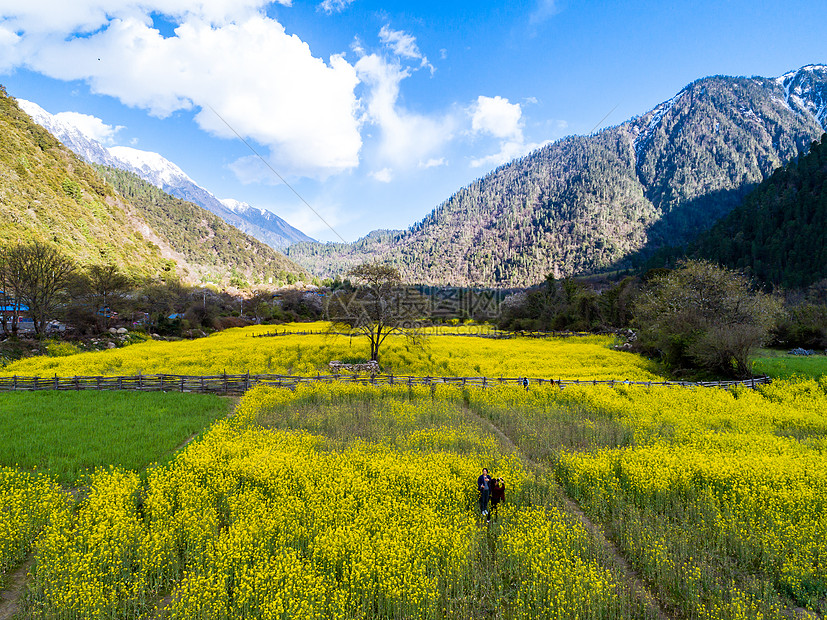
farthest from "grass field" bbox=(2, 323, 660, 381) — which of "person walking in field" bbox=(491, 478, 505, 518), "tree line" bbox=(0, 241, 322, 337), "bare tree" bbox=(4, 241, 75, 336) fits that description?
"person walking in field" bbox=(491, 478, 505, 518)

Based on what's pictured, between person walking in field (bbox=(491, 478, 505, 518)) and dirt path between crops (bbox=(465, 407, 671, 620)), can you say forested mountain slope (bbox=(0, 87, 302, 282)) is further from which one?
dirt path between crops (bbox=(465, 407, 671, 620))

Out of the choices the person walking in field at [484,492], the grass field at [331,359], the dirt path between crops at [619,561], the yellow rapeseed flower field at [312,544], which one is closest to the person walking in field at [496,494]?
the person walking in field at [484,492]

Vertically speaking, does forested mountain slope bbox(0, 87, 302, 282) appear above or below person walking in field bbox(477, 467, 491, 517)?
above

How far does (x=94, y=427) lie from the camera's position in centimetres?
1652

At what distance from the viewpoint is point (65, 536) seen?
8383mm

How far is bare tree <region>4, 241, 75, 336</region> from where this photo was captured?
127 ft

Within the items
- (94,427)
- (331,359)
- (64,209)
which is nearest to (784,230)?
(331,359)

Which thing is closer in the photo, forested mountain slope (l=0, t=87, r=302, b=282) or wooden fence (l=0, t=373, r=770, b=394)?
wooden fence (l=0, t=373, r=770, b=394)

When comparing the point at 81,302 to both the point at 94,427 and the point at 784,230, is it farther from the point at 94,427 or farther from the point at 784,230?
the point at 784,230

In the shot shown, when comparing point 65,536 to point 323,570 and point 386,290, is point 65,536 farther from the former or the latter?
point 386,290

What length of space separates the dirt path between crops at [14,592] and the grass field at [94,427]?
3.78 m

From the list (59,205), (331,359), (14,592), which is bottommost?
(14,592)

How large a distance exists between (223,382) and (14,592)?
59.3 feet

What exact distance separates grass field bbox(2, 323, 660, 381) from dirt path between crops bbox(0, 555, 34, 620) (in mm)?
20389
